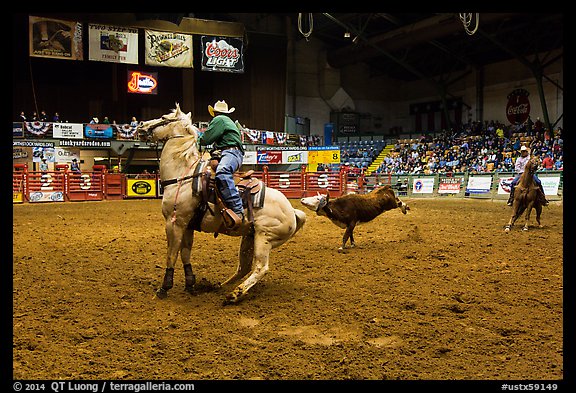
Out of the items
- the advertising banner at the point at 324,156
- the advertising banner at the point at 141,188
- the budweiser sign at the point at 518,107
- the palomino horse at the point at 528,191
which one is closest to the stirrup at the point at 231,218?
the palomino horse at the point at 528,191

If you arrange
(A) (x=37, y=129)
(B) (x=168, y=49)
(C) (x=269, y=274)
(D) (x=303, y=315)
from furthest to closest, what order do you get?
1. (B) (x=168, y=49)
2. (A) (x=37, y=129)
3. (C) (x=269, y=274)
4. (D) (x=303, y=315)

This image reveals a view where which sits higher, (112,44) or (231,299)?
(112,44)

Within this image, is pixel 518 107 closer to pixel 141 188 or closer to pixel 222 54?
pixel 222 54

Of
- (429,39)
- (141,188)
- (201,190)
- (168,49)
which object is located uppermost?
(429,39)

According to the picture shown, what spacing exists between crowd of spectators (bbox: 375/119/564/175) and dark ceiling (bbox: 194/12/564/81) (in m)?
4.72

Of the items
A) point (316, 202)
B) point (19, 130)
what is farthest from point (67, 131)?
point (316, 202)

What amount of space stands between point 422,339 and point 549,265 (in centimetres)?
338

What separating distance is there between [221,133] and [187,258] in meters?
1.41

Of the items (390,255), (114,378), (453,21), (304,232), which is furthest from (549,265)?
(453,21)

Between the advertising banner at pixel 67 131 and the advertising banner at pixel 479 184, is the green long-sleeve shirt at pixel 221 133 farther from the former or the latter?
the advertising banner at pixel 67 131

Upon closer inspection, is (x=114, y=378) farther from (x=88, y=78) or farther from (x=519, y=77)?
(x=519, y=77)

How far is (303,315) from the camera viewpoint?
4.02 metres

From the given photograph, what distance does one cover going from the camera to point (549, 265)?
5770 mm

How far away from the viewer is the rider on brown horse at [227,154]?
452 cm
